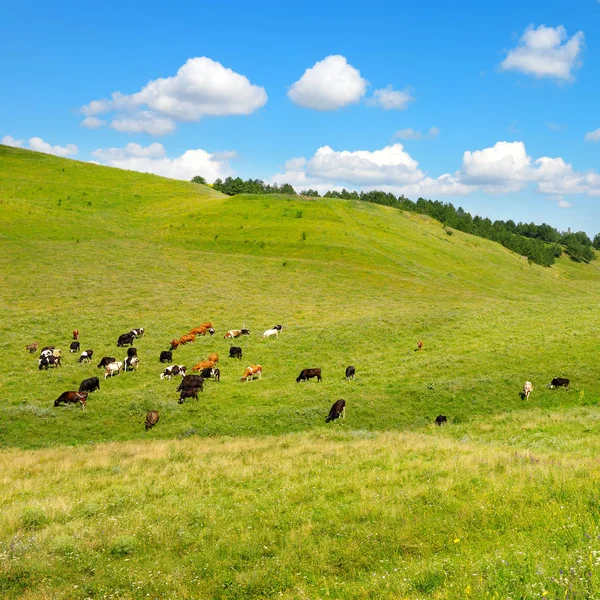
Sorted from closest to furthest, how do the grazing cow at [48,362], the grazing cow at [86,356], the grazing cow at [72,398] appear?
the grazing cow at [72,398] < the grazing cow at [48,362] < the grazing cow at [86,356]

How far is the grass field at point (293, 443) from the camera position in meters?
7.70

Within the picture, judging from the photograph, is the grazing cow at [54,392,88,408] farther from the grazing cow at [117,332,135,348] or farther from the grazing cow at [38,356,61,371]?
the grazing cow at [117,332,135,348]

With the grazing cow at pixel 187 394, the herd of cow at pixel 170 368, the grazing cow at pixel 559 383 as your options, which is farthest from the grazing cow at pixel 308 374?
the grazing cow at pixel 559 383

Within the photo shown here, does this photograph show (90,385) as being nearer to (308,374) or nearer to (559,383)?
(308,374)

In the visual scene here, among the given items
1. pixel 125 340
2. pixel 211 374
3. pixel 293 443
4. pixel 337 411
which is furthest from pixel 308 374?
pixel 125 340

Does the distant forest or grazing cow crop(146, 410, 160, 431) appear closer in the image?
grazing cow crop(146, 410, 160, 431)

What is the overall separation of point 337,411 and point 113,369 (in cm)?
1544

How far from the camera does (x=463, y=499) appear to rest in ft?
31.4

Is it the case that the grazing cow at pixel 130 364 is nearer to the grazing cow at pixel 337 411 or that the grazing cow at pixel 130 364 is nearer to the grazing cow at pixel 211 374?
the grazing cow at pixel 211 374

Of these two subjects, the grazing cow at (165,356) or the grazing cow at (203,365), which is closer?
the grazing cow at (203,365)

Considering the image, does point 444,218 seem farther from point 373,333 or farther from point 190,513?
point 190,513

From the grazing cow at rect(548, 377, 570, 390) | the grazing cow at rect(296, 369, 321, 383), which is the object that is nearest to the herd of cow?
the grazing cow at rect(296, 369, 321, 383)

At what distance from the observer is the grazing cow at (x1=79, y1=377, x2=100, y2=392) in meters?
25.7

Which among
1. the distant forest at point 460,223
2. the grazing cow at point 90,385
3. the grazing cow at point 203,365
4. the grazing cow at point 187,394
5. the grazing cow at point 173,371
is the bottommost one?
the grazing cow at point 90,385
